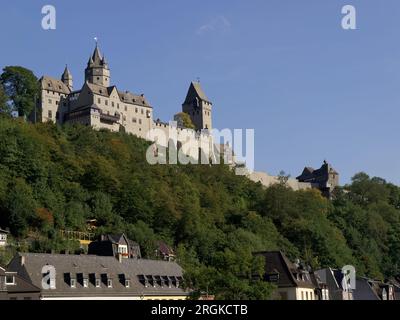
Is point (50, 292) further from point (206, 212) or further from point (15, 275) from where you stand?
point (206, 212)

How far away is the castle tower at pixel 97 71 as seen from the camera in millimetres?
134875

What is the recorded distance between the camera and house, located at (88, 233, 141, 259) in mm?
65562

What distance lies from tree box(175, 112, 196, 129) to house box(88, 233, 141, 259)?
67.1 metres

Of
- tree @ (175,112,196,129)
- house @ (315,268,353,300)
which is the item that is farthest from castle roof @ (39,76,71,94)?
house @ (315,268,353,300)

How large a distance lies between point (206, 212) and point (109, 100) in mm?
31923

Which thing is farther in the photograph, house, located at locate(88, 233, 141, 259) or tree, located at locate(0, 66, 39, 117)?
tree, located at locate(0, 66, 39, 117)

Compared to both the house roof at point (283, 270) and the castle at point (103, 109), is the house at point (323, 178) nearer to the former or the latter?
the castle at point (103, 109)

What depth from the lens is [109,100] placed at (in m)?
123

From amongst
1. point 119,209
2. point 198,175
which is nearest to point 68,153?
point 119,209

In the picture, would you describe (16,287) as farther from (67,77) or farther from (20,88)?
(67,77)

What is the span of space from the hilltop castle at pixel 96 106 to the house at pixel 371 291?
52267 millimetres

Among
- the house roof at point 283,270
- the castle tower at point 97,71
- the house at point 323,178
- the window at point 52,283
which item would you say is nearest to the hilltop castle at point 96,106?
the castle tower at point 97,71

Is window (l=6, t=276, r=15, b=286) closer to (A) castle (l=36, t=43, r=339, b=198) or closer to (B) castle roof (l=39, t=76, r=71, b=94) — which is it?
(A) castle (l=36, t=43, r=339, b=198)

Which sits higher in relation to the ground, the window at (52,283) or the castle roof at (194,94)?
the castle roof at (194,94)
